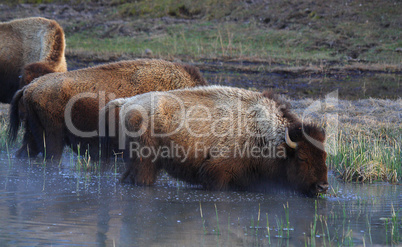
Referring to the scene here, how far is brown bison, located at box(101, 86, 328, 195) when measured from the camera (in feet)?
22.0

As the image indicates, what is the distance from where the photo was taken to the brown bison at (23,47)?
10.4 m

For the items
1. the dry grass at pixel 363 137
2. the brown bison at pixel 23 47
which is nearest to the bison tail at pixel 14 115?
the brown bison at pixel 23 47

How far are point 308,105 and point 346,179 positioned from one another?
4226 millimetres

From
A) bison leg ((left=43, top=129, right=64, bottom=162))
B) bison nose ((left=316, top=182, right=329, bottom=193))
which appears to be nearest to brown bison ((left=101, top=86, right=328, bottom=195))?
bison nose ((left=316, top=182, right=329, bottom=193))

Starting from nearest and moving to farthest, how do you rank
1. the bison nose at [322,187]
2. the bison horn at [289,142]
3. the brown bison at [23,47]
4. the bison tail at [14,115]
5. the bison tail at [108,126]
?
the bison nose at [322,187] → the bison horn at [289,142] → the bison tail at [108,126] → the bison tail at [14,115] → the brown bison at [23,47]

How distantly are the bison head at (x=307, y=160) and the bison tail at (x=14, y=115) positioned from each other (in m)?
4.17

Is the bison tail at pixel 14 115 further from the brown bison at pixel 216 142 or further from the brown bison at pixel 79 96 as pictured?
the brown bison at pixel 216 142

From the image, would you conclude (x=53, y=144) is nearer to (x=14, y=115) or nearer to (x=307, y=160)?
Result: (x=14, y=115)

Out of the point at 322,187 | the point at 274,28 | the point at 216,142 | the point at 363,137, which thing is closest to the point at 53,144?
the point at 216,142

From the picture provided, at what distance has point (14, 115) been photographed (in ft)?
27.1

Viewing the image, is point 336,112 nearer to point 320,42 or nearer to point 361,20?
point 320,42

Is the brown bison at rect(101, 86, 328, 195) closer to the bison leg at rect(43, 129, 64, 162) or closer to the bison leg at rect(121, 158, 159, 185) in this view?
the bison leg at rect(121, 158, 159, 185)

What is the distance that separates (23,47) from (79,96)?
12.7ft

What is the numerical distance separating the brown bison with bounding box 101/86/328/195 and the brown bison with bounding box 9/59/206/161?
108 centimetres
